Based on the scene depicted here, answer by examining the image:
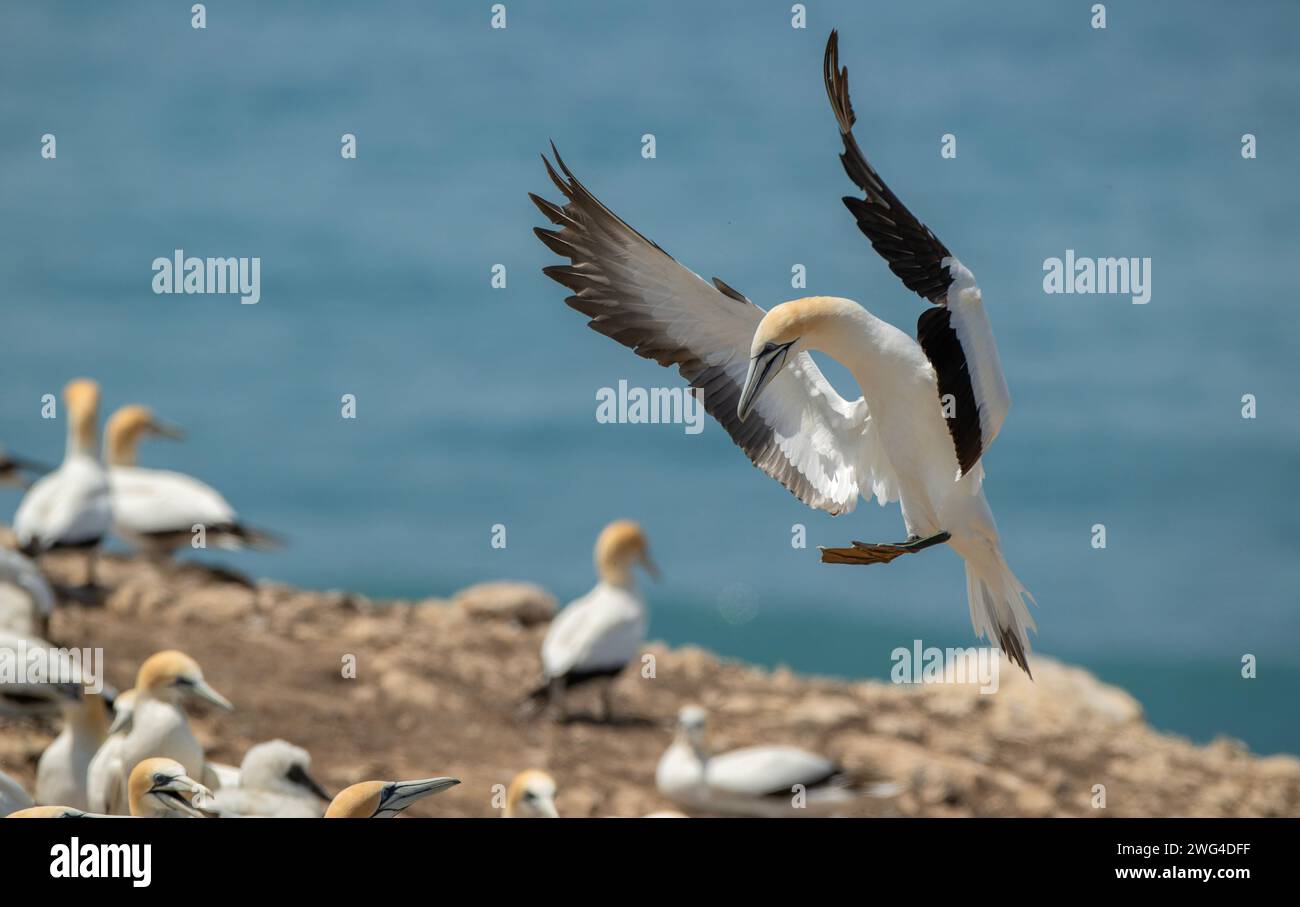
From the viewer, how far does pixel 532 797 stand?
10055 millimetres

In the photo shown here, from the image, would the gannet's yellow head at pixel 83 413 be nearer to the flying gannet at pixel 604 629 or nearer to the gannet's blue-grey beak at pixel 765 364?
the flying gannet at pixel 604 629

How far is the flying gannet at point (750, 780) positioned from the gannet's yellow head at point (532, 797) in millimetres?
1775

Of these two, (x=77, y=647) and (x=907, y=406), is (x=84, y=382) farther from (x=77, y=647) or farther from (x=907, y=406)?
(x=907, y=406)

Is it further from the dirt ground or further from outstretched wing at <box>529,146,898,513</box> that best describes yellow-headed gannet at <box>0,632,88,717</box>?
outstretched wing at <box>529,146,898,513</box>

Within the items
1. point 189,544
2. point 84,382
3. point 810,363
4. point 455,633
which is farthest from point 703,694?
point 810,363

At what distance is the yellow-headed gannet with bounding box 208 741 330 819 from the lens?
8719 millimetres

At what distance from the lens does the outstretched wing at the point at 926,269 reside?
252 inches

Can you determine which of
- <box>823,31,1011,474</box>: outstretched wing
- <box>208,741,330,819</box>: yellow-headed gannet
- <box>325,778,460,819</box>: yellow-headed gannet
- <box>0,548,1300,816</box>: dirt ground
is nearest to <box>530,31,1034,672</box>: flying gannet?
<box>823,31,1011,474</box>: outstretched wing

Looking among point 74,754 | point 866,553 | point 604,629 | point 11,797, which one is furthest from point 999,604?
point 604,629

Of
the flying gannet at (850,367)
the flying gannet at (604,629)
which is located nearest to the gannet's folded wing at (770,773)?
the flying gannet at (604,629)

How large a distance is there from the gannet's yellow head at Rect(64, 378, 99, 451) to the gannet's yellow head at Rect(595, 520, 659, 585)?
4.45 m

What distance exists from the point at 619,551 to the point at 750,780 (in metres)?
2.96

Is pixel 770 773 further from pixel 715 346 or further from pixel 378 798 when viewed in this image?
pixel 378 798
